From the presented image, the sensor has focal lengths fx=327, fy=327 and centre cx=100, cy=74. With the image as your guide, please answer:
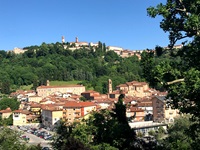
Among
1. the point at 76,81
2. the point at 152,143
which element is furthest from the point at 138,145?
the point at 76,81

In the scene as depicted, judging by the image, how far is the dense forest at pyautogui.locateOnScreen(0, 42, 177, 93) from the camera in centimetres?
9138

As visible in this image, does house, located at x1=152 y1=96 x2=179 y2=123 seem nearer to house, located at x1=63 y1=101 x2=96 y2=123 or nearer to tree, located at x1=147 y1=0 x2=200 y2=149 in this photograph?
house, located at x1=63 y1=101 x2=96 y2=123

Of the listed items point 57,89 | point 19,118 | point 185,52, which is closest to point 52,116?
point 19,118

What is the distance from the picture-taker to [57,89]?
3221 inches

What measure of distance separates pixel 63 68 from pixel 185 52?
9362 cm

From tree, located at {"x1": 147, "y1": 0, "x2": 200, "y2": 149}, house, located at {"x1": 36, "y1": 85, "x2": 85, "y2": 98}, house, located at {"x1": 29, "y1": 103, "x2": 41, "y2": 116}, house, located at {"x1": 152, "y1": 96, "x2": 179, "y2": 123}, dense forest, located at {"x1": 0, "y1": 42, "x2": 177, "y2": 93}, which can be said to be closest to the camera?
tree, located at {"x1": 147, "y1": 0, "x2": 200, "y2": 149}

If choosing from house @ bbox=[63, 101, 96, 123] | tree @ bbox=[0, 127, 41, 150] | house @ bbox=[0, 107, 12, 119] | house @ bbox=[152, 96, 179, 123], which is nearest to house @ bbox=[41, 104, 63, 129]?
house @ bbox=[63, 101, 96, 123]

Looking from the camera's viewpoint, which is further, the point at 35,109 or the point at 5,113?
the point at 35,109

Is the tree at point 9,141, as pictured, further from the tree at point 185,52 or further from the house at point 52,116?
the house at point 52,116

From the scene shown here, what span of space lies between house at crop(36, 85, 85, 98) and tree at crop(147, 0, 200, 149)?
73.5 metres

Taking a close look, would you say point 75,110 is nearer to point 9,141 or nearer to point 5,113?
point 5,113

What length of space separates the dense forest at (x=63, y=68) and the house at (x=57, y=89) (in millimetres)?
5207

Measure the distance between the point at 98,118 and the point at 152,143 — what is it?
2642mm

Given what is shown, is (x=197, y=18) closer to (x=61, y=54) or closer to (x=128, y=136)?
(x=128, y=136)
